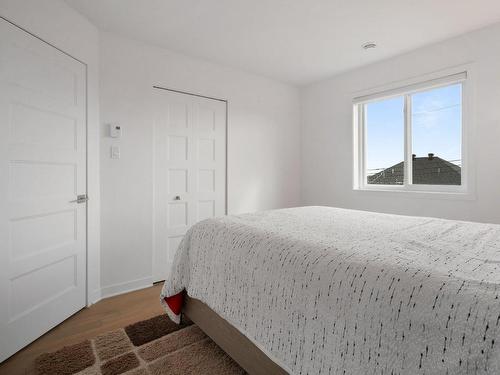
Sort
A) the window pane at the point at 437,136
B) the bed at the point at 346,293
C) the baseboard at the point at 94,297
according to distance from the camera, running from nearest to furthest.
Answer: the bed at the point at 346,293
the baseboard at the point at 94,297
the window pane at the point at 437,136

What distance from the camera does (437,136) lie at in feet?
9.71

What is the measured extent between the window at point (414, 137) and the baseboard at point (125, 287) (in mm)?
2740

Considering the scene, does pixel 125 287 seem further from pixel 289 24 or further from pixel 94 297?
pixel 289 24

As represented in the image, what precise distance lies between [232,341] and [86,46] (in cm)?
255

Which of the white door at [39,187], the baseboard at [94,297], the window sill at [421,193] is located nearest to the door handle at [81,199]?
the white door at [39,187]

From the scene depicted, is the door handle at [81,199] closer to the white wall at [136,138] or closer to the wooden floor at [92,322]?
the white wall at [136,138]

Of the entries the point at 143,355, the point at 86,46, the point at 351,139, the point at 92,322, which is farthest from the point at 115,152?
the point at 351,139

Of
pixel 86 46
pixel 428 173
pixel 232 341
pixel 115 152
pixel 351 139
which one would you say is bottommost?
pixel 232 341

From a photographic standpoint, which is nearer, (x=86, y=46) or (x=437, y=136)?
(x=86, y=46)

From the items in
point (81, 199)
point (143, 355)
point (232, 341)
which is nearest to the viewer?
point (232, 341)

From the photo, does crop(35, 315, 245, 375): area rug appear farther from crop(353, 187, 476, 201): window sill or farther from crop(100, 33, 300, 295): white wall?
crop(353, 187, 476, 201): window sill

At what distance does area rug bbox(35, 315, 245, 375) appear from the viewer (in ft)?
5.02

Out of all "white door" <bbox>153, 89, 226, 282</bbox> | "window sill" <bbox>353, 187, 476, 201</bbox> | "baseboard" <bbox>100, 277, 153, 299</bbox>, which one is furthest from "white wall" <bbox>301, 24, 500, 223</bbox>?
"baseboard" <bbox>100, 277, 153, 299</bbox>

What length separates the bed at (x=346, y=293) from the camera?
0.73m
